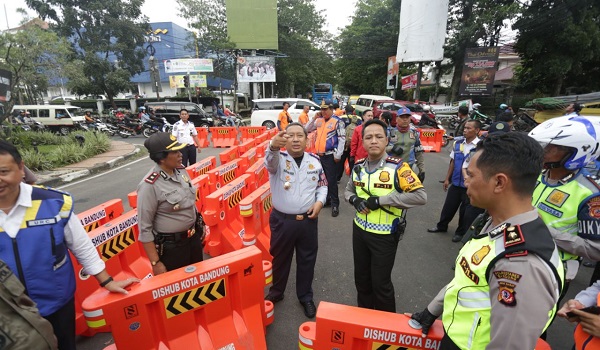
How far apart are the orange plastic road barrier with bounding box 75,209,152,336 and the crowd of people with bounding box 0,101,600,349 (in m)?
0.87

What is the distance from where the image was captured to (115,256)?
3088mm

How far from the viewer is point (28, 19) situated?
1812cm

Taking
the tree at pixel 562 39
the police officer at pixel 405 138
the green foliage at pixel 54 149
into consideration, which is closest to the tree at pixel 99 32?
the green foliage at pixel 54 149

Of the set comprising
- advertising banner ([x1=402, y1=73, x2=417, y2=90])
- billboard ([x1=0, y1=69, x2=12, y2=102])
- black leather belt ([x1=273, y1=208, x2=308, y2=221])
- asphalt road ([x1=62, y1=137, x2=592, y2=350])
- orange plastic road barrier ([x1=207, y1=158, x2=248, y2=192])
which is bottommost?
asphalt road ([x1=62, y1=137, x2=592, y2=350])

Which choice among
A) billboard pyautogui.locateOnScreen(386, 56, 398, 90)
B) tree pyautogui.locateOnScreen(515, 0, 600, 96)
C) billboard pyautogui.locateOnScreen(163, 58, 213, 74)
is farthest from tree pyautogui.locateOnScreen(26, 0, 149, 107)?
tree pyautogui.locateOnScreen(515, 0, 600, 96)

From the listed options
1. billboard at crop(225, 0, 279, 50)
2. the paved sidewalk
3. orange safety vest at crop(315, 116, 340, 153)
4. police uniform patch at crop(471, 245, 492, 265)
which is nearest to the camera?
police uniform patch at crop(471, 245, 492, 265)

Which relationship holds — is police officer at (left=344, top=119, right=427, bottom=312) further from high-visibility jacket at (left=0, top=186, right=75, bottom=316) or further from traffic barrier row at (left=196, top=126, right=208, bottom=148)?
traffic barrier row at (left=196, top=126, right=208, bottom=148)

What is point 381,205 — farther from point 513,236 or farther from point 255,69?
point 255,69

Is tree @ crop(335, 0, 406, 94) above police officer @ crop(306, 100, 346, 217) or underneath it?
above

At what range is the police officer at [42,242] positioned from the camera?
1.52m

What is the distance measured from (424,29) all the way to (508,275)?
81.2 feet

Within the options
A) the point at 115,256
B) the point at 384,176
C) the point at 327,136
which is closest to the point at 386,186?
the point at 384,176

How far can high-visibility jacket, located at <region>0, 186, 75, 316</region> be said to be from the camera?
5.01 ft

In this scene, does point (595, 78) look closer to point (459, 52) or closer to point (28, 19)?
point (459, 52)
